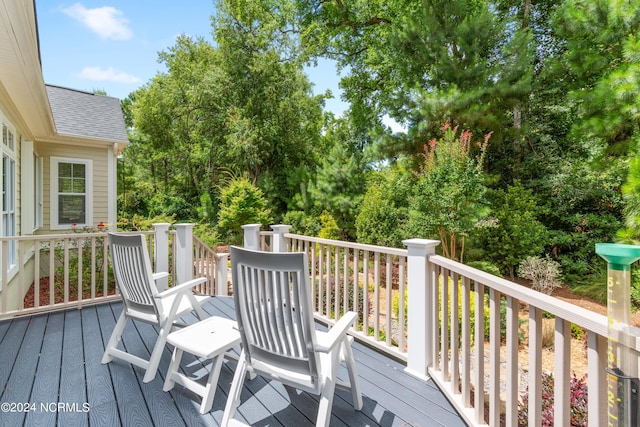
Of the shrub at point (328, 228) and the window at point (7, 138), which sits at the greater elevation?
the window at point (7, 138)

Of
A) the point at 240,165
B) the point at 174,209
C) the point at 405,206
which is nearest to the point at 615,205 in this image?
the point at 405,206

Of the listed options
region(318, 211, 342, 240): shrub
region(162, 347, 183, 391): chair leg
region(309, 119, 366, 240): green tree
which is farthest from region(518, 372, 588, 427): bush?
region(309, 119, 366, 240): green tree

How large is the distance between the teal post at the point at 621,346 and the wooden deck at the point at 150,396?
1.20 meters

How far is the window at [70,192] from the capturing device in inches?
277

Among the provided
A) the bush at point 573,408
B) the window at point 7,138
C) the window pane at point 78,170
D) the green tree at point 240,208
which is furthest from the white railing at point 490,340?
the green tree at point 240,208

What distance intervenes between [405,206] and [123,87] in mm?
20934

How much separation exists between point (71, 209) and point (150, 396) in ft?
22.7

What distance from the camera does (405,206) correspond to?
363 inches

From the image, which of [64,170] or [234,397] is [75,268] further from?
[234,397]

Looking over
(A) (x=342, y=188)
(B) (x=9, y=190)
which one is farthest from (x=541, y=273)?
(B) (x=9, y=190)

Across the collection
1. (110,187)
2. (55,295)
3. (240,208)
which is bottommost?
(55,295)

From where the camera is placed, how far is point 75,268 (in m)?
5.84

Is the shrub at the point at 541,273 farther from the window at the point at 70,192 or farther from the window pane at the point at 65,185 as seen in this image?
the window pane at the point at 65,185

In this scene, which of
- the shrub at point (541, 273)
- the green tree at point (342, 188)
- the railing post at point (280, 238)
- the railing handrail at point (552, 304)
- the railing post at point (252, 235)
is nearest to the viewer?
the railing handrail at point (552, 304)
